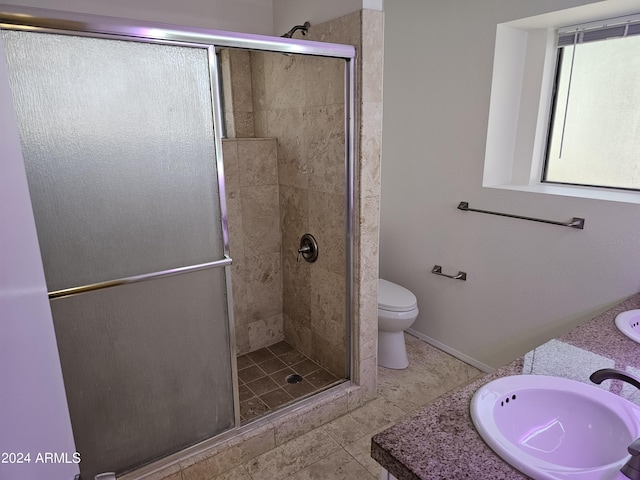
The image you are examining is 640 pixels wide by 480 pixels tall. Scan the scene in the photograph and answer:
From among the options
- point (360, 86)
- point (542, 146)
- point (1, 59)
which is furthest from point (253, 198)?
point (1, 59)

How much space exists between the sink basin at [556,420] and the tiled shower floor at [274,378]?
1.25m

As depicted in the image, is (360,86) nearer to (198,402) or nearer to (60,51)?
(60,51)

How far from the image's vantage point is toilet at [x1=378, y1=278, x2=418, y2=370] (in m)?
2.49

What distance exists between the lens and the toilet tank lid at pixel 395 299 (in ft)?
→ 8.18

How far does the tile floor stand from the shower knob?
2.71ft

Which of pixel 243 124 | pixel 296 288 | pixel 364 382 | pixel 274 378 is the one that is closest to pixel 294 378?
pixel 274 378

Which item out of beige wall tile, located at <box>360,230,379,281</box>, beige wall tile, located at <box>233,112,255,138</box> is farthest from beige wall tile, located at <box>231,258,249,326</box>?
beige wall tile, located at <box>360,230,379,281</box>

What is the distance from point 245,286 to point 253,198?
56 cm

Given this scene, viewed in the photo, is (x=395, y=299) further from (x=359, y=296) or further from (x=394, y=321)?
(x=359, y=296)

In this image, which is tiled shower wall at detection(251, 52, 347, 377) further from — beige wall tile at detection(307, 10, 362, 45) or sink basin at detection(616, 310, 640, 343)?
sink basin at detection(616, 310, 640, 343)

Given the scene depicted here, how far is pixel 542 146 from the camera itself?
7.66 feet

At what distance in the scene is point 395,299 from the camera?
256 cm

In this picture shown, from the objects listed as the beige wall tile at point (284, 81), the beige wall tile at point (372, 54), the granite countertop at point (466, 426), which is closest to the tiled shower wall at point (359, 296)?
the beige wall tile at point (372, 54)

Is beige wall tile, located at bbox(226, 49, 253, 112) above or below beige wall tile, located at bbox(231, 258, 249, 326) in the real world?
above
